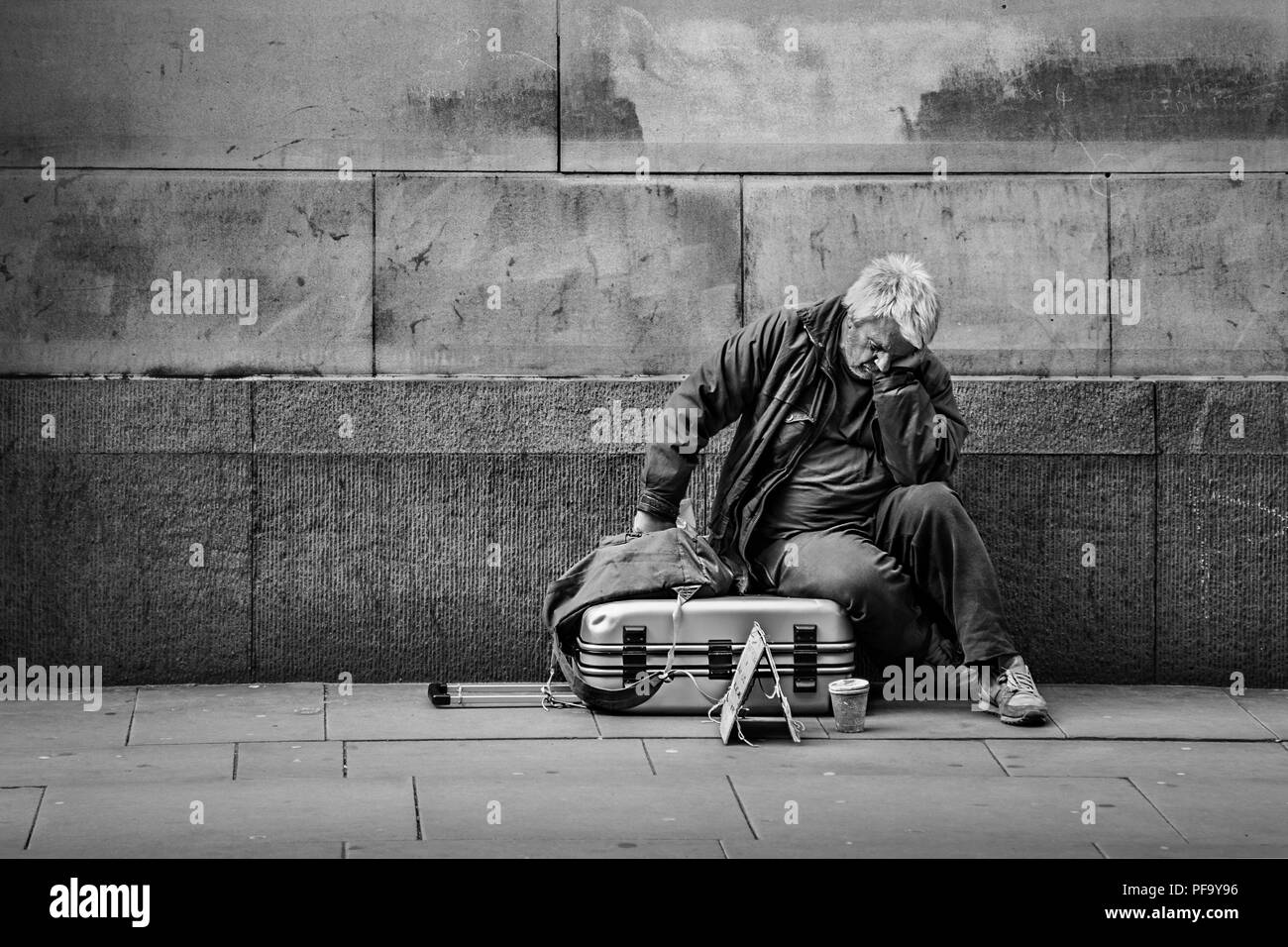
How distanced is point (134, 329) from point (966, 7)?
3.52 metres

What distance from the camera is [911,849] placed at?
4.36 meters

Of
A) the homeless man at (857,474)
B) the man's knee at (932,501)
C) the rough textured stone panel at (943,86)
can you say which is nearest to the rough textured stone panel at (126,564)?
the homeless man at (857,474)

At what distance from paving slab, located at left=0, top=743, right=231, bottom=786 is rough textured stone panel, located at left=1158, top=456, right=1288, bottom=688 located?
3.68 metres

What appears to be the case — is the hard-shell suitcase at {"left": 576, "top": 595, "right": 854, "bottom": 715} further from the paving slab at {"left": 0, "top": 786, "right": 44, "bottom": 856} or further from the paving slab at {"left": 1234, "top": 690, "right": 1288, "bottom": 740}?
the paving slab at {"left": 0, "top": 786, "right": 44, "bottom": 856}

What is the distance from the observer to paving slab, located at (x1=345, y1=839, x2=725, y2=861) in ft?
→ 14.0

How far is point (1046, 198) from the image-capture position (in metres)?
6.74

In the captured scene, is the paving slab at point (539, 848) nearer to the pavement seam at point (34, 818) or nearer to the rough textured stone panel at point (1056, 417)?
the pavement seam at point (34, 818)

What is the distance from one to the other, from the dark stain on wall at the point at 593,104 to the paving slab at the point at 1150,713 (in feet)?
9.15

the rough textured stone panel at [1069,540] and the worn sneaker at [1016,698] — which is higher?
the rough textured stone panel at [1069,540]

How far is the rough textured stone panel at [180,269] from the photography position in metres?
6.49

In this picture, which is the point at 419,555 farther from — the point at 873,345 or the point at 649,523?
the point at 873,345

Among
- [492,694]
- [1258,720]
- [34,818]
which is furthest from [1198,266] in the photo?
[34,818]

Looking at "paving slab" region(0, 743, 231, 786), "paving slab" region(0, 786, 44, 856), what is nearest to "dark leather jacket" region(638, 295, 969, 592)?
"paving slab" region(0, 743, 231, 786)

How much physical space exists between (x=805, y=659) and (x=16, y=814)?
2593mm
